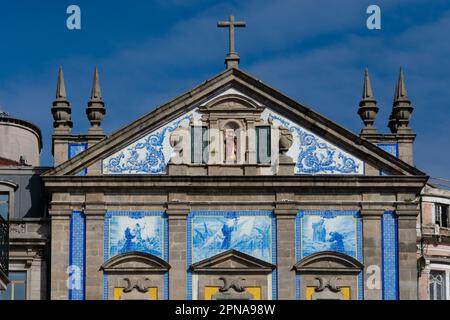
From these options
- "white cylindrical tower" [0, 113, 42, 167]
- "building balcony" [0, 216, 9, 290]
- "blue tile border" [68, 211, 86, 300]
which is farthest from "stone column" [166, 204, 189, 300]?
"white cylindrical tower" [0, 113, 42, 167]

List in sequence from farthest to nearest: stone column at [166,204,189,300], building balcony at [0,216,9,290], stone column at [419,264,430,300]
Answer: stone column at [419,264,430,300] < stone column at [166,204,189,300] < building balcony at [0,216,9,290]

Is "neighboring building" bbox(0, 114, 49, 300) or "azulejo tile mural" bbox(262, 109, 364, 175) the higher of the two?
"azulejo tile mural" bbox(262, 109, 364, 175)

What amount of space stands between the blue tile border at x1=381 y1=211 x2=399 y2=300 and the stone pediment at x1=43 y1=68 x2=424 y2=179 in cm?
183

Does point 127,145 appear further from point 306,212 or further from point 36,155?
point 36,155

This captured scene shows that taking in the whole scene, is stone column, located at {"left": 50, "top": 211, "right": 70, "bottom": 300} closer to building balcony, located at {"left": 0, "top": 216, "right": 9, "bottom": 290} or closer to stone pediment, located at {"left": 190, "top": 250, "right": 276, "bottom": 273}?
building balcony, located at {"left": 0, "top": 216, "right": 9, "bottom": 290}

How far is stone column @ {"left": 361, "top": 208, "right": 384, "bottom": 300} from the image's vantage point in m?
54.7

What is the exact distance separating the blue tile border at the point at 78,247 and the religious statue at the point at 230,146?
574 centimetres

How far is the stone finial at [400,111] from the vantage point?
56.7 metres

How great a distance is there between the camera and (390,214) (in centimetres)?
5550

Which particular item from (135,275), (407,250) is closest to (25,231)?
(135,275)

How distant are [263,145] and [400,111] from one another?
5.29 metres
